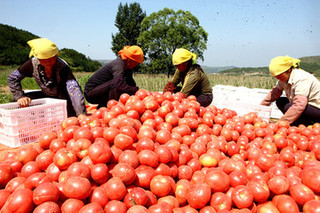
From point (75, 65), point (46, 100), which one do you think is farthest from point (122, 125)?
point (75, 65)

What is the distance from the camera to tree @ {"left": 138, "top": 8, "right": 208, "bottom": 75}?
117ft

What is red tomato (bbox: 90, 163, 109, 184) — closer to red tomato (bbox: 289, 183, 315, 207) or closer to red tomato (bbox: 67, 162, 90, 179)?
red tomato (bbox: 67, 162, 90, 179)

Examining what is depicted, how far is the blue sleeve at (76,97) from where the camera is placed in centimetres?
440

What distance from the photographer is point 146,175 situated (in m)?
1.89

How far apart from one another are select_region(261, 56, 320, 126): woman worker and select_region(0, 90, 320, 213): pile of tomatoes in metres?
1.70

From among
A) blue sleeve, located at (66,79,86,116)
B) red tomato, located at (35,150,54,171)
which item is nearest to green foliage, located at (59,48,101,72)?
blue sleeve, located at (66,79,86,116)

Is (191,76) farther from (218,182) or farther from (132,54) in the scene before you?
(218,182)

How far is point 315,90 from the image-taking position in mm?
4500

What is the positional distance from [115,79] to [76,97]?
0.99m

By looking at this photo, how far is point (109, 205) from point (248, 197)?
3.93 ft

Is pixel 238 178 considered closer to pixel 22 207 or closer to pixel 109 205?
pixel 109 205

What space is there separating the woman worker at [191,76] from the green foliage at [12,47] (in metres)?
36.4

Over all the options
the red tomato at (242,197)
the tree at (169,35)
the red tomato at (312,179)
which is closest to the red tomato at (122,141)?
the red tomato at (242,197)

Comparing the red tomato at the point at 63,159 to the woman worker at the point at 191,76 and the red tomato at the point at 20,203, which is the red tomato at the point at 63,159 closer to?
the red tomato at the point at 20,203
